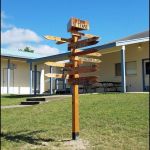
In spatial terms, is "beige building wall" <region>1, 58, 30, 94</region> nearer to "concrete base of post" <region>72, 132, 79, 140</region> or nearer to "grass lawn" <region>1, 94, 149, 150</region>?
"grass lawn" <region>1, 94, 149, 150</region>

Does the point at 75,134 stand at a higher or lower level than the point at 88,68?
lower

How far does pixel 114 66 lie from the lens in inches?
890

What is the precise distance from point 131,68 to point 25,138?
47.7ft

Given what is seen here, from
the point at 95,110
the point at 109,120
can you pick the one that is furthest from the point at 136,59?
the point at 109,120

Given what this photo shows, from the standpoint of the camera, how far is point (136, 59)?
20.7 meters

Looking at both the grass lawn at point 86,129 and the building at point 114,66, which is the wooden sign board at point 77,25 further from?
the building at point 114,66

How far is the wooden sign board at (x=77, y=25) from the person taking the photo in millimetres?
7480

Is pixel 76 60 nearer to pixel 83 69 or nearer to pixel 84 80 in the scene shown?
pixel 83 69

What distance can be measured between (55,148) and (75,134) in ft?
2.43

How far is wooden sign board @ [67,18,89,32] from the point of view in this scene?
7480mm

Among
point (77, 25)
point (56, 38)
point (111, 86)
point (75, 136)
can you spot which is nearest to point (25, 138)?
point (75, 136)

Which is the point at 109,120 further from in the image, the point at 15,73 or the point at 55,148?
the point at 15,73

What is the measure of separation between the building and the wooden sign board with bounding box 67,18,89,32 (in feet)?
33.8

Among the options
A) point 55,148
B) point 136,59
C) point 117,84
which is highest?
point 136,59
